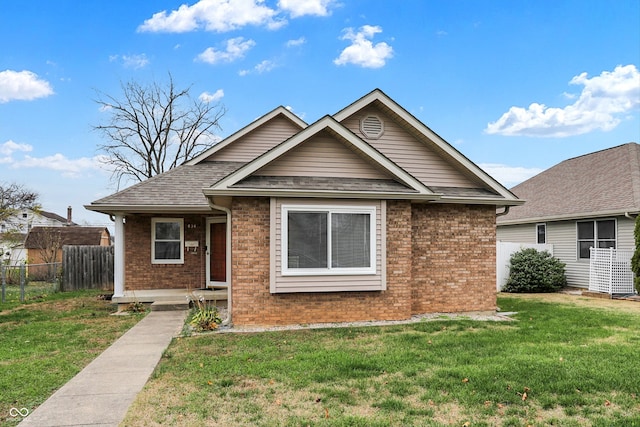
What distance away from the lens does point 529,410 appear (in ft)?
15.8

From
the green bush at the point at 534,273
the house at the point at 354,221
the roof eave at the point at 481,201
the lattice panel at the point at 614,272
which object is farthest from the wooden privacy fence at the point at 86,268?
the lattice panel at the point at 614,272

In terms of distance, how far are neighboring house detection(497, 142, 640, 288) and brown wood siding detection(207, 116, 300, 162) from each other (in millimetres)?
10620

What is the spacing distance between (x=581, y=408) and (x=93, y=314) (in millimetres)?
10917

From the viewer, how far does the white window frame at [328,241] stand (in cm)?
916

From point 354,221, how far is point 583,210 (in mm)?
11002

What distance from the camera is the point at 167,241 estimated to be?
44.8 feet

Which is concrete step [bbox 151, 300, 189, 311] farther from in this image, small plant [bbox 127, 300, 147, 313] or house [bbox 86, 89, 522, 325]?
house [bbox 86, 89, 522, 325]

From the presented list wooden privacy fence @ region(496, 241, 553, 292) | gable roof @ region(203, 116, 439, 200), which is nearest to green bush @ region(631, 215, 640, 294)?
wooden privacy fence @ region(496, 241, 553, 292)

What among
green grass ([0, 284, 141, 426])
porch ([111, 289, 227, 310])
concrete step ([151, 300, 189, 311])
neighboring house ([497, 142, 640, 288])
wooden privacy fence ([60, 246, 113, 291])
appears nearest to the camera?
green grass ([0, 284, 141, 426])

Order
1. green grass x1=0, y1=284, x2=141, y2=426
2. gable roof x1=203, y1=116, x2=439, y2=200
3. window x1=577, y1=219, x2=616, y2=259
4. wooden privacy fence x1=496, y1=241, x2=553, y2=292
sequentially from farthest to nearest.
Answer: wooden privacy fence x1=496, y1=241, x2=553, y2=292 < window x1=577, y1=219, x2=616, y2=259 < gable roof x1=203, y1=116, x2=439, y2=200 < green grass x1=0, y1=284, x2=141, y2=426

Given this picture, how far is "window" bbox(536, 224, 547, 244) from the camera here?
1859 centimetres

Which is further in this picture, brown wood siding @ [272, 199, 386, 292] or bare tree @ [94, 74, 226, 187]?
bare tree @ [94, 74, 226, 187]

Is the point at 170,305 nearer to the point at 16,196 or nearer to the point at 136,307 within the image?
the point at 136,307

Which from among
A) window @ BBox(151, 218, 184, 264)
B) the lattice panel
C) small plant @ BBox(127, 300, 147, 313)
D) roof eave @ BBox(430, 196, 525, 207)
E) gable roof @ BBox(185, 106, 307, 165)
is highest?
gable roof @ BBox(185, 106, 307, 165)
